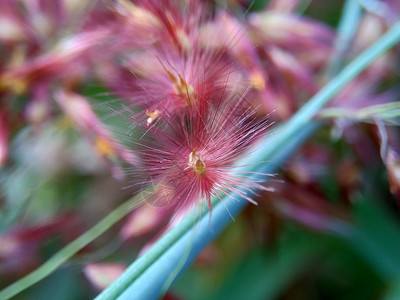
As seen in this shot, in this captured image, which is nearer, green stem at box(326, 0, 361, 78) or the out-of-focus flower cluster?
the out-of-focus flower cluster

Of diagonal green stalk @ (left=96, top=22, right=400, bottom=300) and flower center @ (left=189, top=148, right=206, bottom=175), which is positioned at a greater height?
flower center @ (left=189, top=148, right=206, bottom=175)

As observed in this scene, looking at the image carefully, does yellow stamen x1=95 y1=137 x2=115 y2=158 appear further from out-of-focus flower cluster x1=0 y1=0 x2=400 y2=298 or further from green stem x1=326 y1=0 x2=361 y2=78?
green stem x1=326 y1=0 x2=361 y2=78

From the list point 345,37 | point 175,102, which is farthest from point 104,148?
point 345,37

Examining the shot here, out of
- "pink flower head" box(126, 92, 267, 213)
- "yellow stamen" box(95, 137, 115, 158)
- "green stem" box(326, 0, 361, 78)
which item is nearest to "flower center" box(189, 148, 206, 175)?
"pink flower head" box(126, 92, 267, 213)

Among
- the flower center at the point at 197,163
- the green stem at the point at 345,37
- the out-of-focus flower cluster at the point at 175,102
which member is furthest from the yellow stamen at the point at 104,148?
the green stem at the point at 345,37

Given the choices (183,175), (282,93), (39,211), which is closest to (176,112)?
(183,175)

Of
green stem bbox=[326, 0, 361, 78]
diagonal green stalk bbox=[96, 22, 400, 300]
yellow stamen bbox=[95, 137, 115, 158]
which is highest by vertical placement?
yellow stamen bbox=[95, 137, 115, 158]

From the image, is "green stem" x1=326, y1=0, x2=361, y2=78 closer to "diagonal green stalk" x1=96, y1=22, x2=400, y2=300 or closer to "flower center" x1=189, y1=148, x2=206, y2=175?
"diagonal green stalk" x1=96, y1=22, x2=400, y2=300

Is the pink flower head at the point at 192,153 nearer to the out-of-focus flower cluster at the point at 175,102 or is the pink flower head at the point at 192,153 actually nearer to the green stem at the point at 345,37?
the out-of-focus flower cluster at the point at 175,102

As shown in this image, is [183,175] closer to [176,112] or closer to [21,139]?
[176,112]
